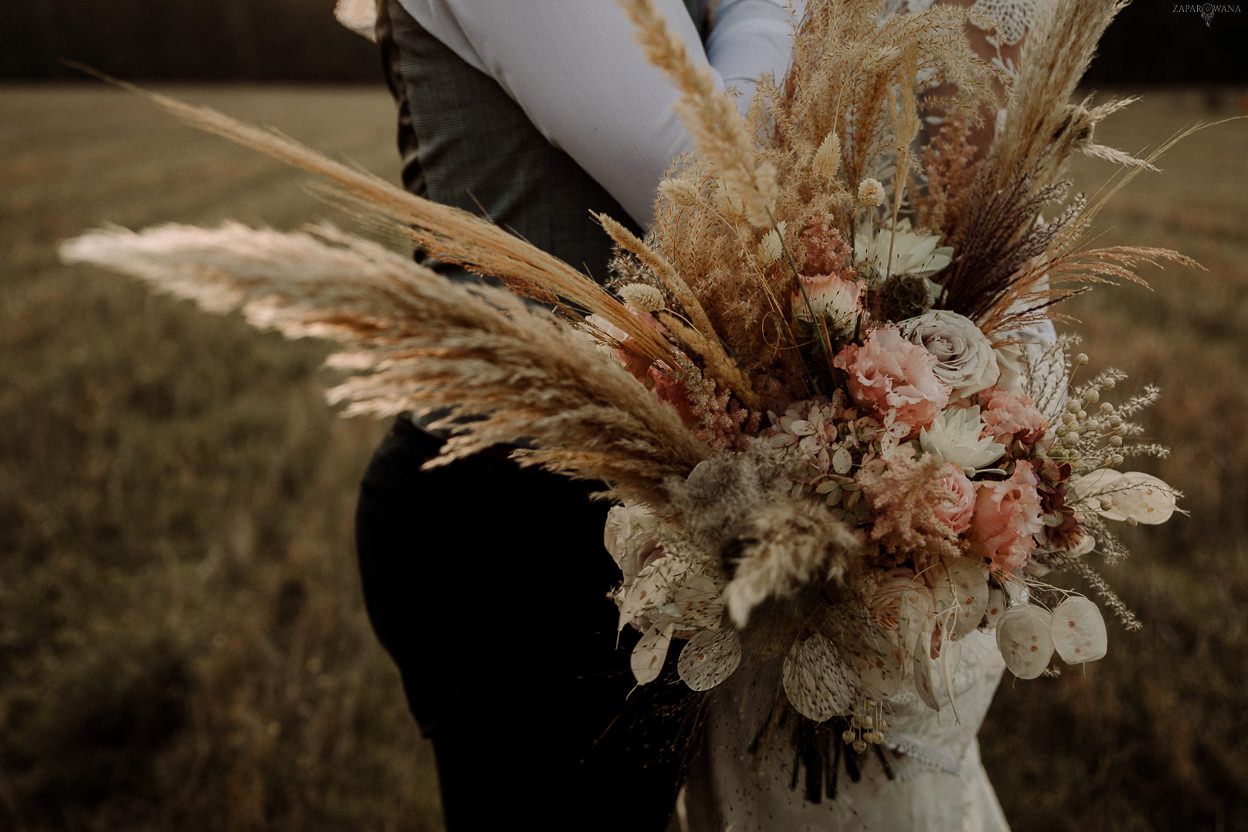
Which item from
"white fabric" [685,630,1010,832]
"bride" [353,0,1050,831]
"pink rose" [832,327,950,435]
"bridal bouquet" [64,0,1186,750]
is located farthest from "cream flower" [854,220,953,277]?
"white fabric" [685,630,1010,832]

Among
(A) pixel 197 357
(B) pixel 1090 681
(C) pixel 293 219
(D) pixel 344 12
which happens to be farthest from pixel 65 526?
(C) pixel 293 219

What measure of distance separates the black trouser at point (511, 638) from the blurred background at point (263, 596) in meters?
0.10

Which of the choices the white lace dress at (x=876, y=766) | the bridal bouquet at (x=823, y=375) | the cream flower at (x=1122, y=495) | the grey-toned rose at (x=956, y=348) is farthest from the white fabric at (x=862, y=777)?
the grey-toned rose at (x=956, y=348)

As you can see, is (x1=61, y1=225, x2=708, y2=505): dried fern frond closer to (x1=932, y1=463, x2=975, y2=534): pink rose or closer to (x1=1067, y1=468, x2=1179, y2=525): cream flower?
(x1=932, y1=463, x2=975, y2=534): pink rose

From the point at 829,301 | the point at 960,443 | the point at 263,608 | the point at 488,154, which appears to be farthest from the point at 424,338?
the point at 263,608

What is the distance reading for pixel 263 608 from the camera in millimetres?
2971

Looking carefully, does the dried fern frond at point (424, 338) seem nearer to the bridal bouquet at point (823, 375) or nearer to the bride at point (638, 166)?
the bridal bouquet at point (823, 375)

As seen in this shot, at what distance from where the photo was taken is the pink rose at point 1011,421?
31.3 inches

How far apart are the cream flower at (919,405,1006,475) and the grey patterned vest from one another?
0.55m

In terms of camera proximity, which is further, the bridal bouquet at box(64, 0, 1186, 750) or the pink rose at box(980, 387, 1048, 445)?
the pink rose at box(980, 387, 1048, 445)

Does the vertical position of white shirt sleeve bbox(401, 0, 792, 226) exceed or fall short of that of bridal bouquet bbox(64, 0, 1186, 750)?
it exceeds it

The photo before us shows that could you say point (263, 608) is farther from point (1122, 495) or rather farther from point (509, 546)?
point (1122, 495)

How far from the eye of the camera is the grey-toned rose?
778 mm

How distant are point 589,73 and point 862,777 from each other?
0.98 meters
